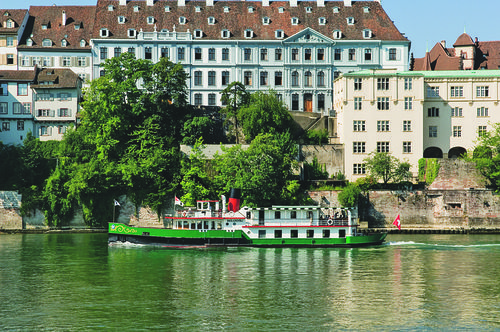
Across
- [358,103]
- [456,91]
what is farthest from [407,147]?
[456,91]

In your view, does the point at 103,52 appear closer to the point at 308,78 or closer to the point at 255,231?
the point at 308,78

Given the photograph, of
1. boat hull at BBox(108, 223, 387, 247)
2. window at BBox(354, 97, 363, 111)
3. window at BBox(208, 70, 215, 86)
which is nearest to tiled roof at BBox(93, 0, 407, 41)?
window at BBox(208, 70, 215, 86)

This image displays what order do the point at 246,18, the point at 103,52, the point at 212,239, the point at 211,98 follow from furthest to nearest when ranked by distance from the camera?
the point at 246,18
the point at 103,52
the point at 211,98
the point at 212,239

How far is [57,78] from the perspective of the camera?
92750mm

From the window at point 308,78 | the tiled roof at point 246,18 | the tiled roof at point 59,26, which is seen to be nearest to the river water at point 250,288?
the window at point 308,78

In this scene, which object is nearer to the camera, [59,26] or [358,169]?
[358,169]

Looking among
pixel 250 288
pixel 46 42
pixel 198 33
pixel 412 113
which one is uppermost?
pixel 198 33

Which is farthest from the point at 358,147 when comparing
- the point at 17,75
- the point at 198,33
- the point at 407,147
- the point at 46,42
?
the point at 46,42

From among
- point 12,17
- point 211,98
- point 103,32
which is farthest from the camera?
point 12,17

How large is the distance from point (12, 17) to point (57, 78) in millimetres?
15617

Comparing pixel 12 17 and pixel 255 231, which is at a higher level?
pixel 12 17

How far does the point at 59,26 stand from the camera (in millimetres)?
103688

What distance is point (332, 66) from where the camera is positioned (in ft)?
326

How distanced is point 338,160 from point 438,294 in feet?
129
